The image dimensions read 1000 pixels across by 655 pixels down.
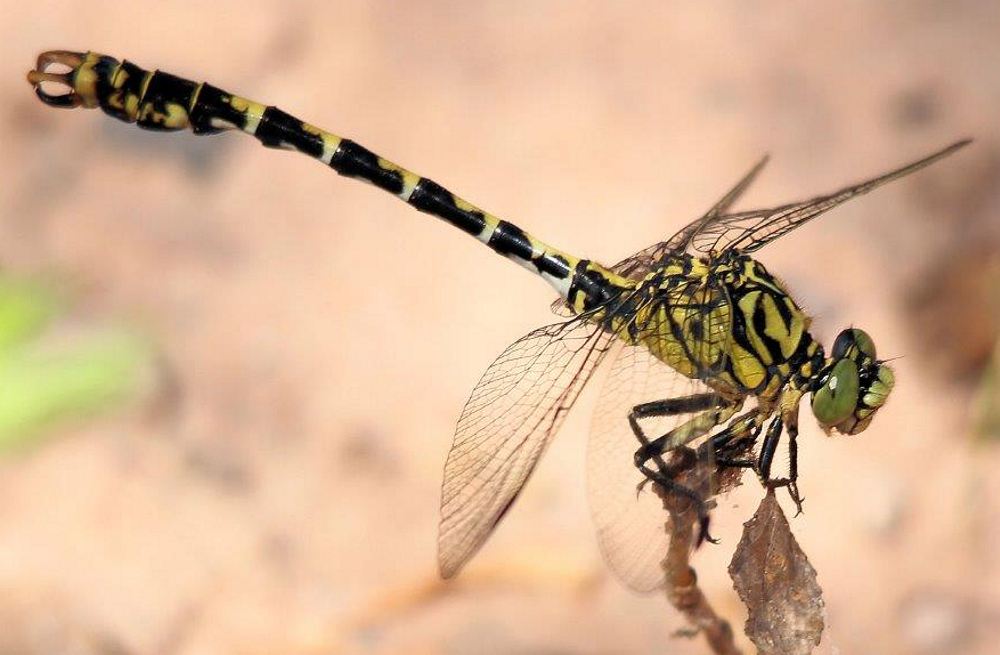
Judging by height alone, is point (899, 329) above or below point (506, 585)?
above

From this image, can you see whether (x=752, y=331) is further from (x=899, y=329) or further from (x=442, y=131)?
(x=442, y=131)

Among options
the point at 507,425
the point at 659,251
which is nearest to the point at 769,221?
the point at 659,251

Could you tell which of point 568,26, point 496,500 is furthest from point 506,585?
point 568,26

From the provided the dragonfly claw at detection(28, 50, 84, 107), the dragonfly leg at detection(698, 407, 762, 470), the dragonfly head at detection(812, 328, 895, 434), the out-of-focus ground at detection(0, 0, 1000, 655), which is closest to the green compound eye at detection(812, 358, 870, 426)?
the dragonfly head at detection(812, 328, 895, 434)

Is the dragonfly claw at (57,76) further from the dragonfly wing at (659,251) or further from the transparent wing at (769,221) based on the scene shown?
the transparent wing at (769,221)

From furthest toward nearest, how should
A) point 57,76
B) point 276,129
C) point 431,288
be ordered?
point 431,288 < point 276,129 < point 57,76

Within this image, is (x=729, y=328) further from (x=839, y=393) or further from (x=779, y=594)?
(x=779, y=594)

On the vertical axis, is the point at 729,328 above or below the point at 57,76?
below
